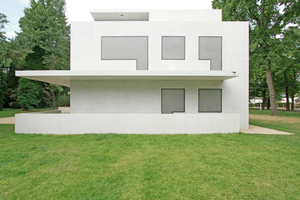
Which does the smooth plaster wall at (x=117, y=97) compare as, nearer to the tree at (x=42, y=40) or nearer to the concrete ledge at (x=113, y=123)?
the concrete ledge at (x=113, y=123)

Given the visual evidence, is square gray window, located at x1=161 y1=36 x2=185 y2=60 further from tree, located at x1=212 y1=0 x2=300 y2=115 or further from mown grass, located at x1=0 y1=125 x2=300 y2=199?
tree, located at x1=212 y1=0 x2=300 y2=115

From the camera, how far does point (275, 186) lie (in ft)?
11.8

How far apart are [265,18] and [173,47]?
14246 mm

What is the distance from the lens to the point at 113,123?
26.9 ft

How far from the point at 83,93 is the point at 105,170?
6.88m

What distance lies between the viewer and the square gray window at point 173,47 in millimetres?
10141

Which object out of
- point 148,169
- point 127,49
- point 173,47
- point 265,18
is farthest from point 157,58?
point 265,18

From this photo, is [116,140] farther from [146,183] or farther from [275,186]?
[275,186]

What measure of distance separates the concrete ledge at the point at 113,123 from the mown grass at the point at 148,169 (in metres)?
1.25

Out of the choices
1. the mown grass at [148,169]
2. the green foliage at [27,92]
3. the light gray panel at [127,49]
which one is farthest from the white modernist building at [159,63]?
the green foliage at [27,92]

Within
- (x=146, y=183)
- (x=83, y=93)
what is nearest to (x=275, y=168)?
(x=146, y=183)

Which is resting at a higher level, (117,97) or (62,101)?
(117,97)

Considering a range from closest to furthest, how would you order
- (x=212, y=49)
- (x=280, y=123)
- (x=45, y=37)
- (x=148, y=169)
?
1. (x=148, y=169)
2. (x=212, y=49)
3. (x=280, y=123)
4. (x=45, y=37)

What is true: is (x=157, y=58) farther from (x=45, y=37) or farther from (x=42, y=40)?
(x=42, y=40)
